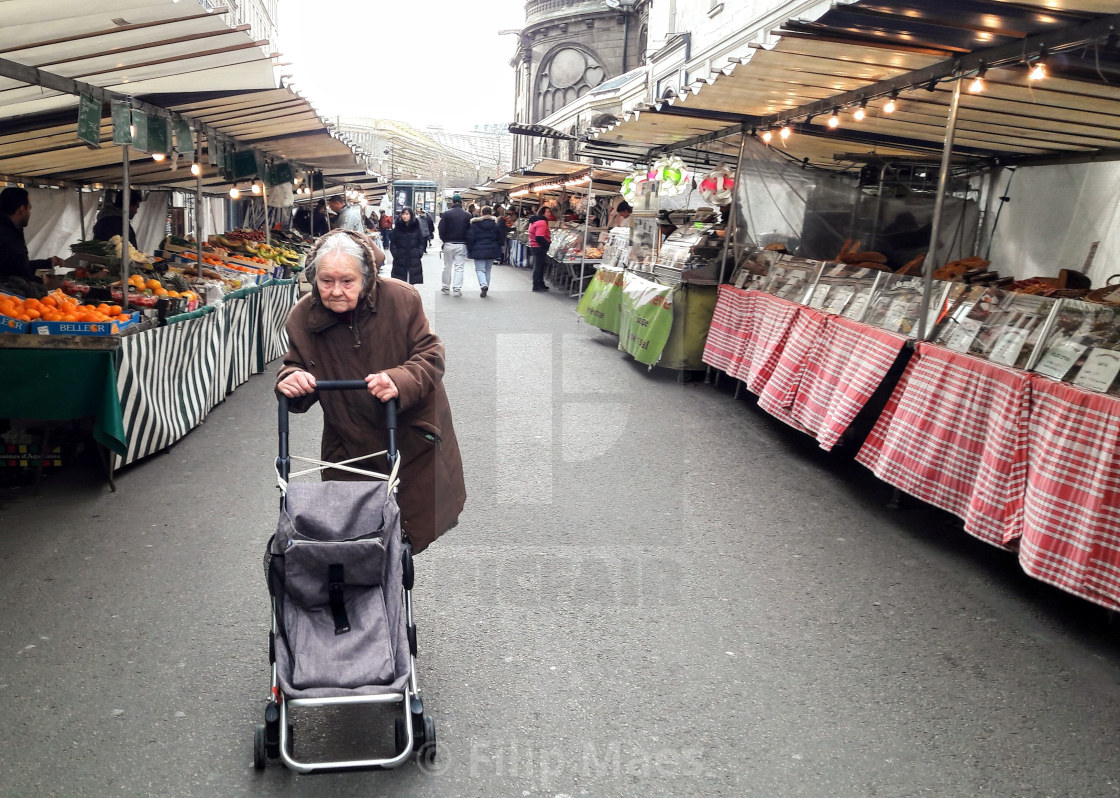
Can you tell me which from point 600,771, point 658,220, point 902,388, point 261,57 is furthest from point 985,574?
point 658,220

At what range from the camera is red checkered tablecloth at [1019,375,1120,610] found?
4.15m

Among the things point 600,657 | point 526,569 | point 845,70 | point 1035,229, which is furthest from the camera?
point 1035,229

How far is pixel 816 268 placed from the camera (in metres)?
8.62

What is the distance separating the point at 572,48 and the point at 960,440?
4738 centimetres

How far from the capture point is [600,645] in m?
4.08

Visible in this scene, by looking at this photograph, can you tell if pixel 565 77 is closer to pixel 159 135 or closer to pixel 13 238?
pixel 13 238

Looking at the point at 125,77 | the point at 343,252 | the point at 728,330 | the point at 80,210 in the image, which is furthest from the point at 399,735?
the point at 80,210

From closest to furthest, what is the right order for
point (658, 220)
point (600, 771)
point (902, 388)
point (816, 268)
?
point (600, 771) < point (902, 388) < point (816, 268) < point (658, 220)

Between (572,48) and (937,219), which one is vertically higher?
(572,48)

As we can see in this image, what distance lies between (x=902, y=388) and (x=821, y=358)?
124cm

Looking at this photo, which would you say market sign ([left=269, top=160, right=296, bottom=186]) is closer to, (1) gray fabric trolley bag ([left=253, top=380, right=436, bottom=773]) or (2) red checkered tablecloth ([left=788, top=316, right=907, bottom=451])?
(2) red checkered tablecloth ([left=788, top=316, right=907, bottom=451])

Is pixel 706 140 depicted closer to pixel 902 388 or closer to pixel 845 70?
pixel 845 70

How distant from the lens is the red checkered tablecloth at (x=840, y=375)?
6.44m

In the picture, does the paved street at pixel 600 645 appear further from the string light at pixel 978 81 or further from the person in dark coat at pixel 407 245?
the person in dark coat at pixel 407 245
